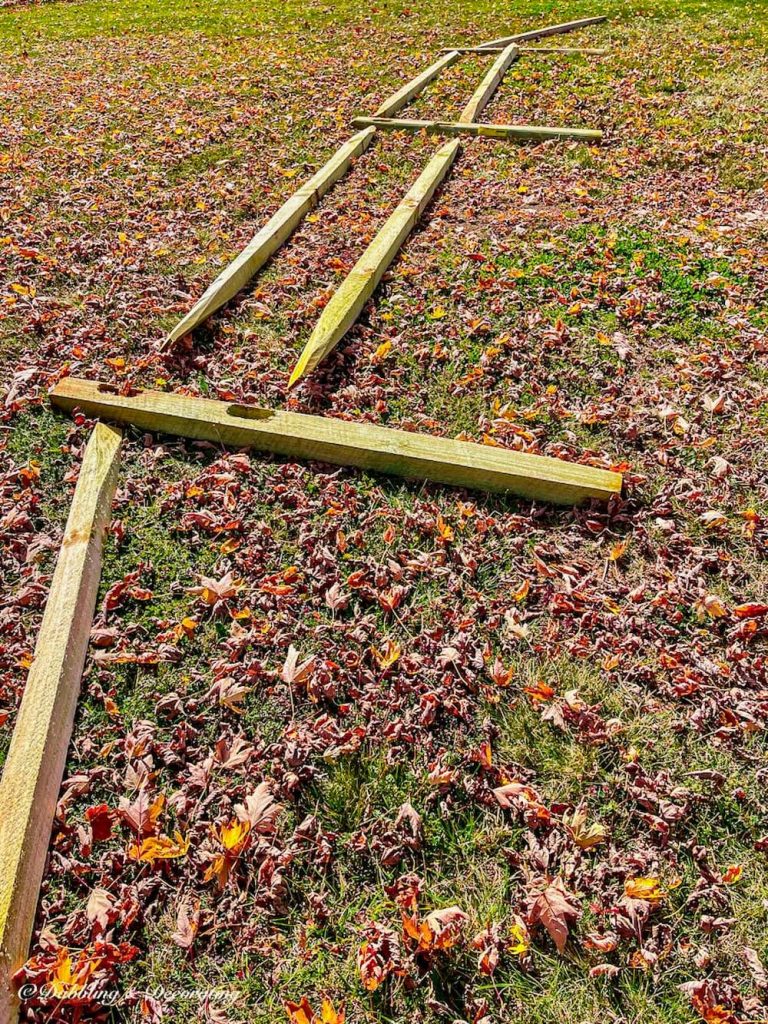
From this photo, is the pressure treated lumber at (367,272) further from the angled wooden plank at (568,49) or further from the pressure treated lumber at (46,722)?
the angled wooden plank at (568,49)

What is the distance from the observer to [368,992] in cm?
217

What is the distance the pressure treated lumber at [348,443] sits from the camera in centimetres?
371

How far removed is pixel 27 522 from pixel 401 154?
20.8 ft

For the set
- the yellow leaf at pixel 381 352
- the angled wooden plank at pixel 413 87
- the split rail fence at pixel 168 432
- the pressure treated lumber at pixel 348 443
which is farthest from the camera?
the angled wooden plank at pixel 413 87

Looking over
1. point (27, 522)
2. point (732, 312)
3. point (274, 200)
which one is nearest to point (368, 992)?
point (27, 522)

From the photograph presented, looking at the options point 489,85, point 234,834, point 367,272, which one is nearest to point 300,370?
point 367,272


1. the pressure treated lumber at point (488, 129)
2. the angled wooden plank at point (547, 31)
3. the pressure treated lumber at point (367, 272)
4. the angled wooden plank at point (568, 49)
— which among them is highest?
the angled wooden plank at point (547, 31)

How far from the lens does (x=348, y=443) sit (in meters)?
3.94

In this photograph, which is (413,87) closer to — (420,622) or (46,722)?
(420,622)

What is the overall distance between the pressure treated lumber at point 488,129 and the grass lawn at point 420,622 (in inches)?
53.8

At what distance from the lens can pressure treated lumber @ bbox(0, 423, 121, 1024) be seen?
7.39ft

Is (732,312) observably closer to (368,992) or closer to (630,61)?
(368,992)

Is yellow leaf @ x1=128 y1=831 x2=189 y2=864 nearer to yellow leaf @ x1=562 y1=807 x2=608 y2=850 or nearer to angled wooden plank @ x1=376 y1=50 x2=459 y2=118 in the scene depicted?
yellow leaf @ x1=562 y1=807 x2=608 y2=850

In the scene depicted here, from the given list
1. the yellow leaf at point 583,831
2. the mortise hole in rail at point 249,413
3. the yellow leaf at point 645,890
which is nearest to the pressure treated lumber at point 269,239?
the mortise hole in rail at point 249,413
